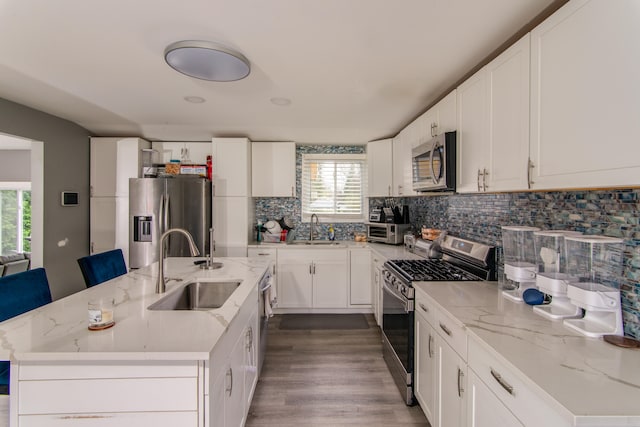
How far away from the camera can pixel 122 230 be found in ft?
12.0

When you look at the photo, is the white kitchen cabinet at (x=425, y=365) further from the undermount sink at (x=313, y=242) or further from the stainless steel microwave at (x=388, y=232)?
the undermount sink at (x=313, y=242)

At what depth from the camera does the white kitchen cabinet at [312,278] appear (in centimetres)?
377

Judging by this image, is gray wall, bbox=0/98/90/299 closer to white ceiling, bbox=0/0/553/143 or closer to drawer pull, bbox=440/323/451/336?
white ceiling, bbox=0/0/553/143

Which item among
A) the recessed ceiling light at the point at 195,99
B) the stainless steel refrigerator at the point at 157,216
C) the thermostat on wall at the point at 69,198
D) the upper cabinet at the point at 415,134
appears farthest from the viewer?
the stainless steel refrigerator at the point at 157,216

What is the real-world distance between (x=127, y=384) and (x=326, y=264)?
281cm

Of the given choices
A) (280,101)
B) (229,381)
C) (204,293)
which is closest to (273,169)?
(280,101)

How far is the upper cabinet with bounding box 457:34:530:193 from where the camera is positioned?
143cm

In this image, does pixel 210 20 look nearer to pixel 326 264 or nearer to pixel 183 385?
pixel 183 385

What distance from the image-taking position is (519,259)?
1.67m

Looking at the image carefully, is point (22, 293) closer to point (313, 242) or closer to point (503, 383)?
point (503, 383)

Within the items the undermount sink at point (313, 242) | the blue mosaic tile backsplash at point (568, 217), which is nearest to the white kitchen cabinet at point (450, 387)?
the blue mosaic tile backsplash at point (568, 217)

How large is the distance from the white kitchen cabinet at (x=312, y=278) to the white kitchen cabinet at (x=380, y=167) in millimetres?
934

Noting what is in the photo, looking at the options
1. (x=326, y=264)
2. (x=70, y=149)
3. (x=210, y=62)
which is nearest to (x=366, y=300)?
(x=326, y=264)

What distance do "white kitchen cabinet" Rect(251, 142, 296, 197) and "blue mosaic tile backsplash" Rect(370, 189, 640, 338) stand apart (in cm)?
211
